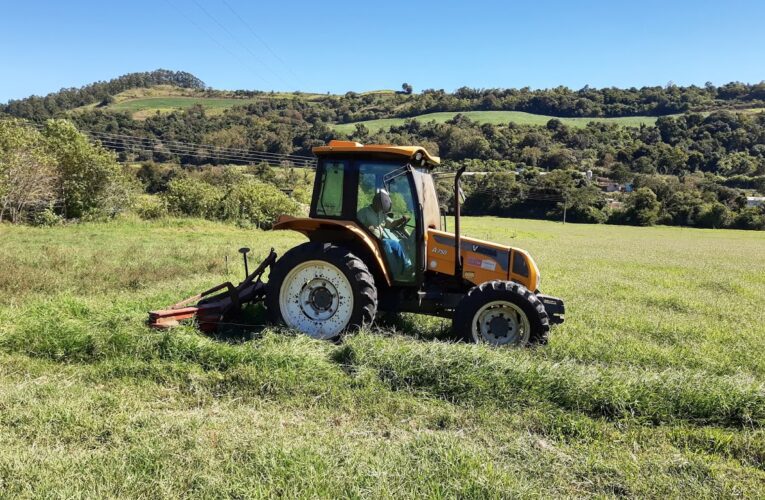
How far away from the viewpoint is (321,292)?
551 cm

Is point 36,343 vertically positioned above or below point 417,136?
below

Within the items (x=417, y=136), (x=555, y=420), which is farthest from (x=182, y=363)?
(x=417, y=136)

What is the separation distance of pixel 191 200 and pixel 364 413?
2472cm

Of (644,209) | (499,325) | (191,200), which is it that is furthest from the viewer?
(644,209)

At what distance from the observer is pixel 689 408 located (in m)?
3.82

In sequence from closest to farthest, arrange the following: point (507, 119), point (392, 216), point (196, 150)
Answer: point (392, 216) → point (196, 150) → point (507, 119)

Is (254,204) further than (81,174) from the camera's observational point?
Yes

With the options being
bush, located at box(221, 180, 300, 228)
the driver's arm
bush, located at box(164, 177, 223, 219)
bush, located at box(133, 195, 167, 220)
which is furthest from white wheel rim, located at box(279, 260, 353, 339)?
bush, located at box(164, 177, 223, 219)

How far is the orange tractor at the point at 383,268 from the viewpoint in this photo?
5273 mm

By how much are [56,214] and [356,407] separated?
24.8 metres

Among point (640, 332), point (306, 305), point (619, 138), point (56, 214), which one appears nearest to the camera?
point (306, 305)

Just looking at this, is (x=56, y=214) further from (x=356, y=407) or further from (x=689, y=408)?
(x=689, y=408)

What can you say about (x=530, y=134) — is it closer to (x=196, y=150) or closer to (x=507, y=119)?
(x=507, y=119)

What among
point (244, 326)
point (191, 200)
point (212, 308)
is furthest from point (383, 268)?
point (191, 200)
